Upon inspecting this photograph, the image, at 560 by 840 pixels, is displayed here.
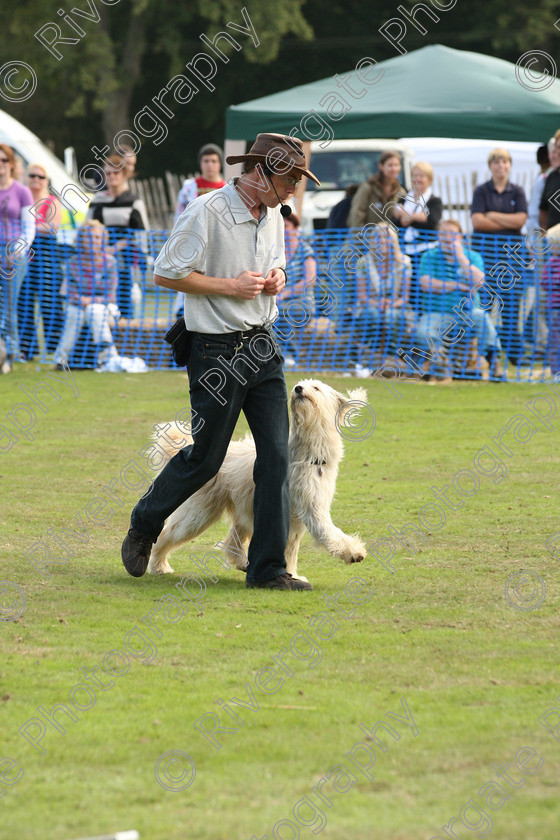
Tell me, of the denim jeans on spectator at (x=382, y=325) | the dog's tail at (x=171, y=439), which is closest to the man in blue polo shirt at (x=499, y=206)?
the denim jeans on spectator at (x=382, y=325)

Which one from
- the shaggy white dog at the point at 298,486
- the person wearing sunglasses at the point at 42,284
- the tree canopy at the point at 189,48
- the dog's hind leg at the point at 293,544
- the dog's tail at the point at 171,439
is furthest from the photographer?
the tree canopy at the point at 189,48

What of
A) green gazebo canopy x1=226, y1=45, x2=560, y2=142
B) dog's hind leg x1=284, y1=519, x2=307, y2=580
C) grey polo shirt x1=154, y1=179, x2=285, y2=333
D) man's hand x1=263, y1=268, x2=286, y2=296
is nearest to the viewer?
grey polo shirt x1=154, y1=179, x2=285, y2=333

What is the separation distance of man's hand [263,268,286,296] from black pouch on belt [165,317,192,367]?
16.9 inches

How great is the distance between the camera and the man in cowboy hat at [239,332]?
5.36 metres

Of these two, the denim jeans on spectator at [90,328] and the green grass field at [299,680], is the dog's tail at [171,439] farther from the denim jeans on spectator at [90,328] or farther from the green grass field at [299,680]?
the denim jeans on spectator at [90,328]

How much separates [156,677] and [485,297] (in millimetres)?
9002

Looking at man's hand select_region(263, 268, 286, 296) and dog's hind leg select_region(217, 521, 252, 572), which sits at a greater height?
man's hand select_region(263, 268, 286, 296)

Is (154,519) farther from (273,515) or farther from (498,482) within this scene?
(498,482)

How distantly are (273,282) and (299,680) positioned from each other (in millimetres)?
2015

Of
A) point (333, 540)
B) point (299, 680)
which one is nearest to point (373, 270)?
point (333, 540)

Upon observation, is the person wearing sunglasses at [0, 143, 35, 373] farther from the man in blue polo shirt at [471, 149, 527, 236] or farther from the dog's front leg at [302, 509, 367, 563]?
the dog's front leg at [302, 509, 367, 563]

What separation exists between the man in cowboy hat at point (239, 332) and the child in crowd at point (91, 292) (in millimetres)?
8125

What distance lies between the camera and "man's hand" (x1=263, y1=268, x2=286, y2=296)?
546 cm

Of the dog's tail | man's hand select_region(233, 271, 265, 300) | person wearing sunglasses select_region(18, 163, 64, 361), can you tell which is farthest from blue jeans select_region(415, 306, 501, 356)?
man's hand select_region(233, 271, 265, 300)
